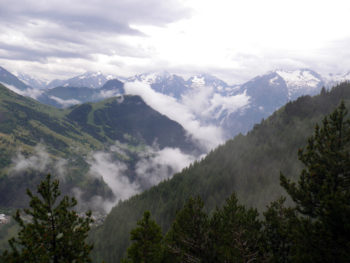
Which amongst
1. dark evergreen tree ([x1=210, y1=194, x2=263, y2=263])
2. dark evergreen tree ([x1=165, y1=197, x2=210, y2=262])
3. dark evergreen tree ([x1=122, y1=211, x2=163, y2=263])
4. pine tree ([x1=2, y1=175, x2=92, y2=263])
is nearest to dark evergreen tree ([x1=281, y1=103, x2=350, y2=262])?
dark evergreen tree ([x1=210, y1=194, x2=263, y2=263])

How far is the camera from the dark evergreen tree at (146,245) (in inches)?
1150

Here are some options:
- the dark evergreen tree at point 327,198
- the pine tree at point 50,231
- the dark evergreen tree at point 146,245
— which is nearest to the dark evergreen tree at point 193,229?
the dark evergreen tree at point 146,245

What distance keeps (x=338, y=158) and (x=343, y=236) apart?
7.09 metres

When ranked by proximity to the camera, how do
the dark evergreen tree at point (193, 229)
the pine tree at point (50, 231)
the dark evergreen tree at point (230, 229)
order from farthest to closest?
the dark evergreen tree at point (230, 229) → the dark evergreen tree at point (193, 229) → the pine tree at point (50, 231)

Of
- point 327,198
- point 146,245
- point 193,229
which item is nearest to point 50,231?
point 146,245

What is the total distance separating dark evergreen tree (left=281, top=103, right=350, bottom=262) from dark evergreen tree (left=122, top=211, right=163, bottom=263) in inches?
570

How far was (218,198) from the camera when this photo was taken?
178625mm

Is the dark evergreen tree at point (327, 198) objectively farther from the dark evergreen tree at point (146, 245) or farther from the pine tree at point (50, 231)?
the pine tree at point (50, 231)

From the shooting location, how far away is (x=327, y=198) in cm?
2039

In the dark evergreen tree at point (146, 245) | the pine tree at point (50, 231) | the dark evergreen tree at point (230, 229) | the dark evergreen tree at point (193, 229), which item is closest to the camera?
the pine tree at point (50, 231)

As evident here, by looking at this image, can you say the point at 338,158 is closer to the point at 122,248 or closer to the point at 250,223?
the point at 250,223

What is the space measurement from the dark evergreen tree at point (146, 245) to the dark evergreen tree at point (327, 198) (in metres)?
14.5

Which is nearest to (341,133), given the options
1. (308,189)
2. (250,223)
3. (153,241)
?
(308,189)

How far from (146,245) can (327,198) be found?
18.9 m
